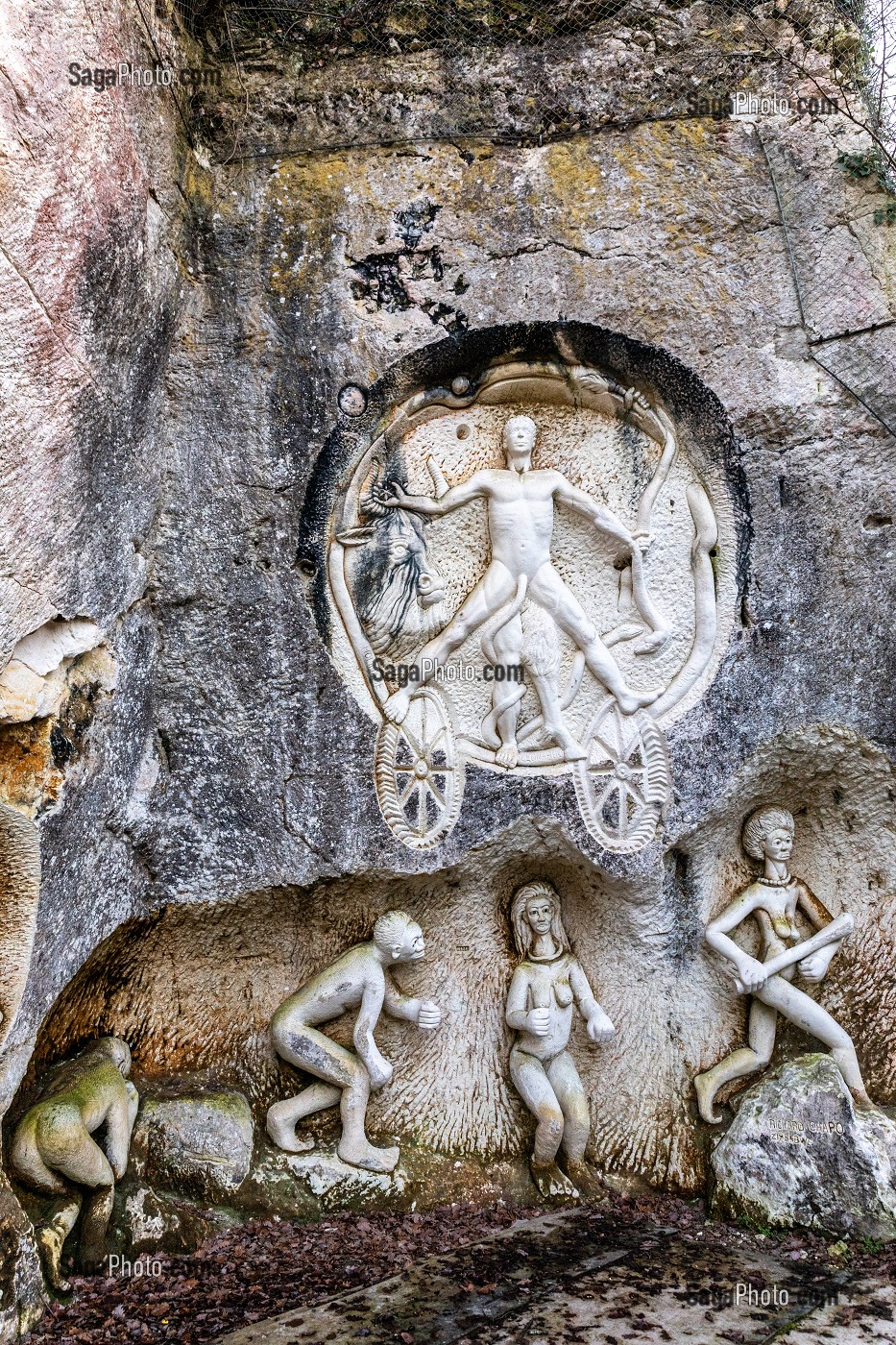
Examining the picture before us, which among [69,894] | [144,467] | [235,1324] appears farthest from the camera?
[144,467]

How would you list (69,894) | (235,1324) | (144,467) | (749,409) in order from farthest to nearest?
(749,409) < (144,467) < (69,894) < (235,1324)

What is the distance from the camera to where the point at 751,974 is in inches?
200

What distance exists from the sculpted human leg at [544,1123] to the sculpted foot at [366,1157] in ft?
2.11

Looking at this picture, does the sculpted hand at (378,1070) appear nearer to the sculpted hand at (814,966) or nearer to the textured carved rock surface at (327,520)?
the textured carved rock surface at (327,520)

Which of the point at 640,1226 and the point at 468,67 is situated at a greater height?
the point at 468,67

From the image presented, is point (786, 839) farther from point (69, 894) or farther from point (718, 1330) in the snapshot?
point (69, 894)

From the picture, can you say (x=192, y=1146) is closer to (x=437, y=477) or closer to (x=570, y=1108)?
(x=570, y=1108)

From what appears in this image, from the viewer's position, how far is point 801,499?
493cm

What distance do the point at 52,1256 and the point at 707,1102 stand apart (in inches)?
109

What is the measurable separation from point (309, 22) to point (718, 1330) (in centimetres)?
537

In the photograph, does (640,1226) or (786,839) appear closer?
(640,1226)

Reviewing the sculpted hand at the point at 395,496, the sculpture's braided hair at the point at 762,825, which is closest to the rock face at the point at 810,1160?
the sculpture's braided hair at the point at 762,825

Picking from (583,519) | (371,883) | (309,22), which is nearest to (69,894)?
(371,883)

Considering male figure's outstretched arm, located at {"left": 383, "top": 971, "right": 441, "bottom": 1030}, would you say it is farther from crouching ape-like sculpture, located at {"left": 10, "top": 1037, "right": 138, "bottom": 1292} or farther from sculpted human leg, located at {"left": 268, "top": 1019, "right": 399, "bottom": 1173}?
crouching ape-like sculpture, located at {"left": 10, "top": 1037, "right": 138, "bottom": 1292}
